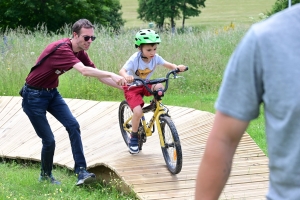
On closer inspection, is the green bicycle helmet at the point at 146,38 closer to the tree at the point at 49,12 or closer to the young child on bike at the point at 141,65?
the young child on bike at the point at 141,65

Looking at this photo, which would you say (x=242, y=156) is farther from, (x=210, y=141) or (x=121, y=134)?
(x=210, y=141)

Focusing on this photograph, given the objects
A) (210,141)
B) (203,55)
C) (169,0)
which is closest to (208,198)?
Answer: (210,141)

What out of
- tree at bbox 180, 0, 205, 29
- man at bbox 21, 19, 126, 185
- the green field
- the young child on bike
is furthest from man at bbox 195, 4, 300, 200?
the green field

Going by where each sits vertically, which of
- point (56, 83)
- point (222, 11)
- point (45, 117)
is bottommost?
point (222, 11)

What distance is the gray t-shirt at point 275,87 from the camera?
1.54 m

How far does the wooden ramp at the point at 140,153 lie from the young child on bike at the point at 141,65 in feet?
2.01

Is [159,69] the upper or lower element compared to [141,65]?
lower

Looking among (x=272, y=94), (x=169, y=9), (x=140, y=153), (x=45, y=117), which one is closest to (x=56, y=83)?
(x=45, y=117)

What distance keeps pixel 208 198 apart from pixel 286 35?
51 centimetres

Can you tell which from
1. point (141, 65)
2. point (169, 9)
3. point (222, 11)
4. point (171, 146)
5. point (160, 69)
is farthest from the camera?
point (222, 11)

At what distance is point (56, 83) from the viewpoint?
6.01 meters

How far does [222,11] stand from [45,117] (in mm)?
56044

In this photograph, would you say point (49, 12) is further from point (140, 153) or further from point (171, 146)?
point (171, 146)

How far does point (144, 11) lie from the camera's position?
52781mm
